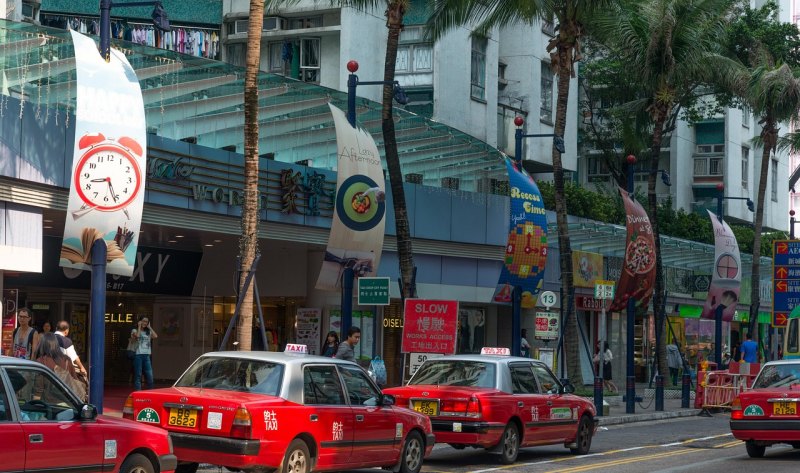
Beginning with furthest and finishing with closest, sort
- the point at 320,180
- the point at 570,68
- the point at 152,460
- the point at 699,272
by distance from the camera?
1. the point at 699,272
2. the point at 570,68
3. the point at 320,180
4. the point at 152,460

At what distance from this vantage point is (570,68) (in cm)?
2945

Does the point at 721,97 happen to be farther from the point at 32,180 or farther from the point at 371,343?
the point at 32,180

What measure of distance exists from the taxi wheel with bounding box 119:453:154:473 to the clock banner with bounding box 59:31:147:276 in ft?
17.6

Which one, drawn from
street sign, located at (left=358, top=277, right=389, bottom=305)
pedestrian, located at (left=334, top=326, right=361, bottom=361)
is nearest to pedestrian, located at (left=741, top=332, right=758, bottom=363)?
street sign, located at (left=358, top=277, right=389, bottom=305)

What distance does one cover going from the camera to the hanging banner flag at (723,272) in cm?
3534

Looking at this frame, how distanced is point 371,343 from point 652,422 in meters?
7.49

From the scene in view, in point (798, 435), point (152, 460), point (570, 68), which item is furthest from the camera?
point (570, 68)

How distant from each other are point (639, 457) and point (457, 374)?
3487 millimetres

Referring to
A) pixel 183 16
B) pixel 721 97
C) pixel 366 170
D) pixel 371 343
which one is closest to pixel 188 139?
pixel 366 170

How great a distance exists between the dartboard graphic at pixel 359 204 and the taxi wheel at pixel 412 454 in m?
7.92

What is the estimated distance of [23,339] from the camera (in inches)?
800

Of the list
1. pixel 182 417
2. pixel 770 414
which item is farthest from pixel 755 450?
pixel 182 417

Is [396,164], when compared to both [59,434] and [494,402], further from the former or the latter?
[59,434]

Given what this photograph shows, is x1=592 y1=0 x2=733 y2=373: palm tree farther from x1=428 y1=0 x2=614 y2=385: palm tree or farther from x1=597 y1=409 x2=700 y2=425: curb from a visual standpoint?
x1=597 y1=409 x2=700 y2=425: curb
